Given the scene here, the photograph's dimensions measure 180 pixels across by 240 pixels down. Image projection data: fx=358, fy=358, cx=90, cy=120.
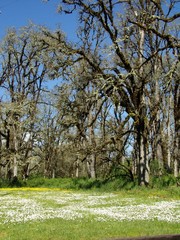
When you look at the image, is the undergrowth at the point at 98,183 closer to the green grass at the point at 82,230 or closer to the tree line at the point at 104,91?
the tree line at the point at 104,91

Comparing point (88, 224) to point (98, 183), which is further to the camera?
point (98, 183)

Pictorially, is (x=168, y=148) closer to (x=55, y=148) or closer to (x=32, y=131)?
(x=32, y=131)

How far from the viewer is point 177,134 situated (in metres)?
38.5

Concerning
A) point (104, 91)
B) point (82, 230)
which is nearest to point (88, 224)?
point (82, 230)

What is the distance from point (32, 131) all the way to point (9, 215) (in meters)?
31.5

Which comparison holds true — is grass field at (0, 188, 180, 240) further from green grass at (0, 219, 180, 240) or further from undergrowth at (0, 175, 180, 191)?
undergrowth at (0, 175, 180, 191)

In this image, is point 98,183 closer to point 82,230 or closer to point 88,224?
point 88,224

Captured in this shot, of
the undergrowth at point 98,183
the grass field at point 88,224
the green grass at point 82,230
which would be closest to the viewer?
the green grass at point 82,230

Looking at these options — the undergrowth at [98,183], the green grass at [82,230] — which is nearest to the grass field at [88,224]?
the green grass at [82,230]

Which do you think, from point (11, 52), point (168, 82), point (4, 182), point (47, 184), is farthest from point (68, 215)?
point (11, 52)

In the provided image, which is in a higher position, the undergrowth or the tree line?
the tree line

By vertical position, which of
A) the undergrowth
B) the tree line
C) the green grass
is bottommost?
the green grass

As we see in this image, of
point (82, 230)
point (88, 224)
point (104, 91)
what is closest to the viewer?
point (82, 230)

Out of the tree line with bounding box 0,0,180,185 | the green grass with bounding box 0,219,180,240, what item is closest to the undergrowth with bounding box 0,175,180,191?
the tree line with bounding box 0,0,180,185
